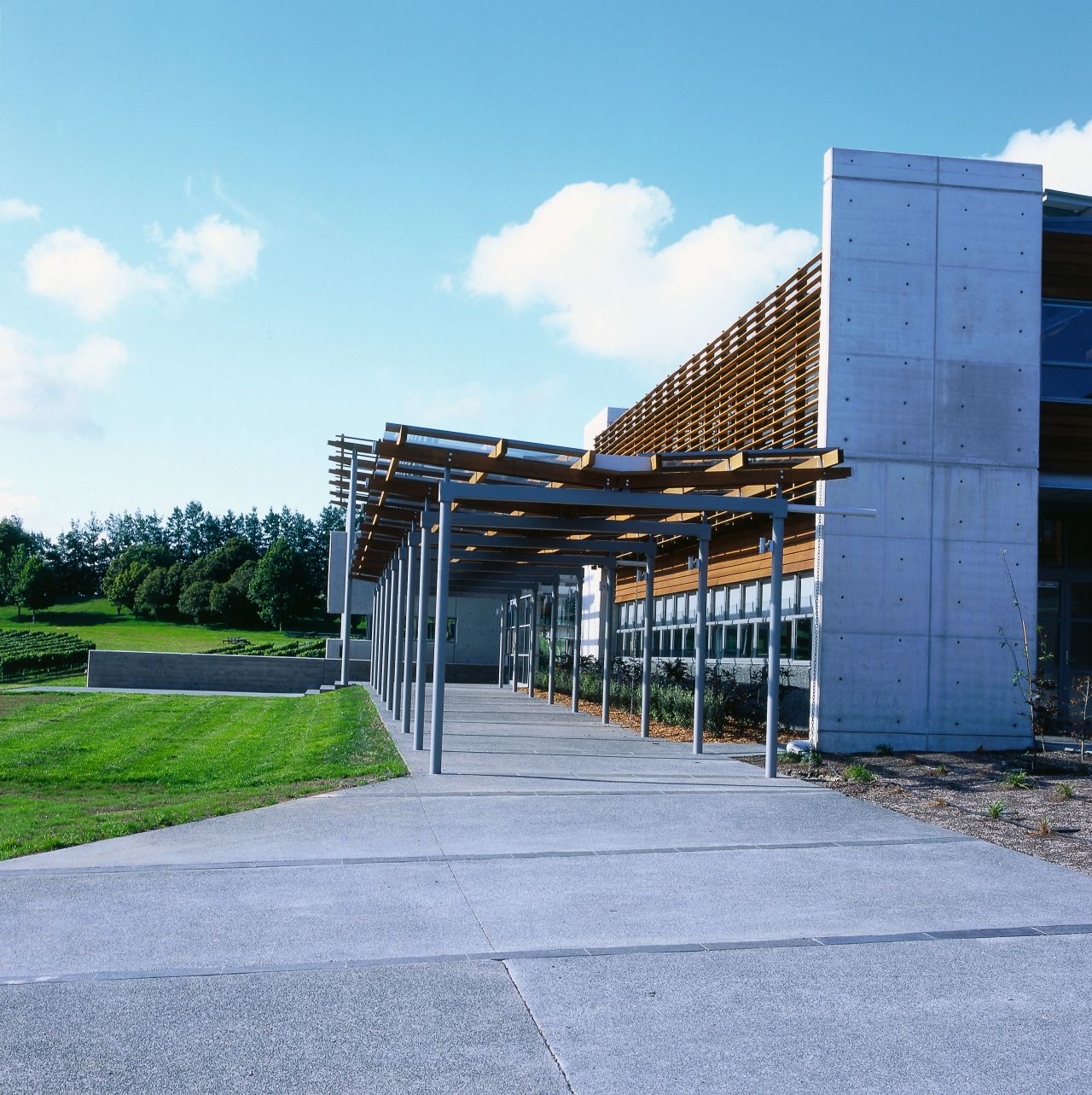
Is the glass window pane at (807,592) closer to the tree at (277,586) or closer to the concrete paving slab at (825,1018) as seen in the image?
the concrete paving slab at (825,1018)

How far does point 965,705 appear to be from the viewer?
1442cm

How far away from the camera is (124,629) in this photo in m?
81.6

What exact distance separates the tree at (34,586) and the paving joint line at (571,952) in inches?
3792

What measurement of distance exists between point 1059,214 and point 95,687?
28959mm

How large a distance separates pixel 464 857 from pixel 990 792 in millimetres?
6124

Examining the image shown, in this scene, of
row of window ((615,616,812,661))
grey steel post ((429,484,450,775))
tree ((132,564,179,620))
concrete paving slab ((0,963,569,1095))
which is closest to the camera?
concrete paving slab ((0,963,569,1095))

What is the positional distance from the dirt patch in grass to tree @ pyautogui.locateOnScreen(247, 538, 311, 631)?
7002 centimetres

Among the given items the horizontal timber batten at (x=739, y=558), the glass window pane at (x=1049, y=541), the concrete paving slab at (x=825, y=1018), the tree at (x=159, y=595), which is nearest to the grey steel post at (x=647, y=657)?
the horizontal timber batten at (x=739, y=558)

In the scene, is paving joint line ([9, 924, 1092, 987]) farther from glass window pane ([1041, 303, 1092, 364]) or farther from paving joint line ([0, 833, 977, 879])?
glass window pane ([1041, 303, 1092, 364])

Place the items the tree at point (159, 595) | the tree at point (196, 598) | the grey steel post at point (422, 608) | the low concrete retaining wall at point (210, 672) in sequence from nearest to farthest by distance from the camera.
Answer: the grey steel post at point (422, 608), the low concrete retaining wall at point (210, 672), the tree at point (196, 598), the tree at point (159, 595)

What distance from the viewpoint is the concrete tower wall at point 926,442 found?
564 inches

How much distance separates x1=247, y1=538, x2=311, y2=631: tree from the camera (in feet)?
262

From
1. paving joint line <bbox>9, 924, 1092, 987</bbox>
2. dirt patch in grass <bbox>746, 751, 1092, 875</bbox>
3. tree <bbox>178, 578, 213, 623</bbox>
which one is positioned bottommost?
dirt patch in grass <bbox>746, 751, 1092, 875</bbox>

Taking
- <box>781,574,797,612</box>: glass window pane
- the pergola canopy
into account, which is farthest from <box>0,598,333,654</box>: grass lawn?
<box>781,574,797,612</box>: glass window pane
